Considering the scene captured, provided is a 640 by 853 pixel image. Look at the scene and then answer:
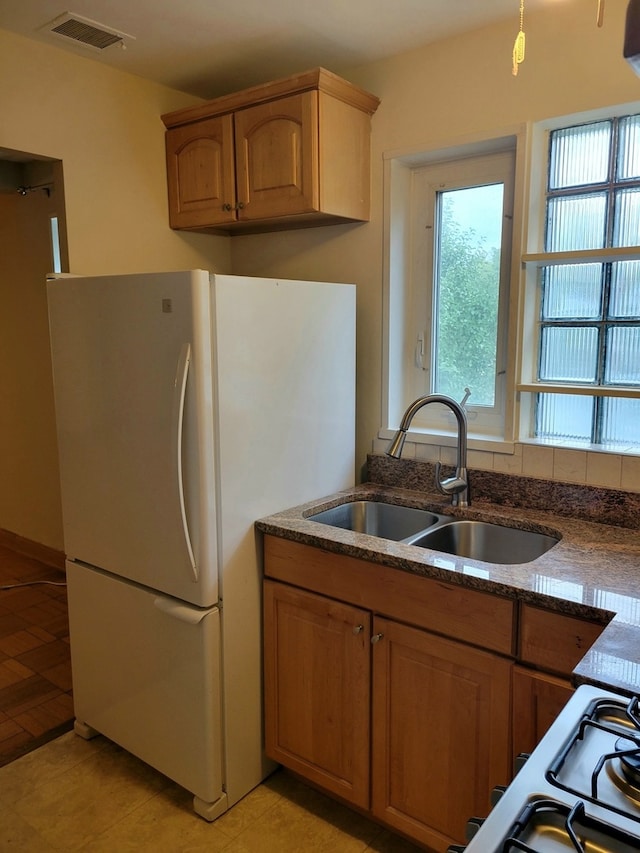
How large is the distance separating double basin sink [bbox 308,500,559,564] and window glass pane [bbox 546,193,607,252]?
94 centimetres

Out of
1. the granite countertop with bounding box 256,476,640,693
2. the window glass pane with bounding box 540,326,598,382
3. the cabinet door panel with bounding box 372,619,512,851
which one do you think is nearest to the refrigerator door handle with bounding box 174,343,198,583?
the granite countertop with bounding box 256,476,640,693

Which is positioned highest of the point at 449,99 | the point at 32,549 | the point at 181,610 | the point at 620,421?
the point at 449,99

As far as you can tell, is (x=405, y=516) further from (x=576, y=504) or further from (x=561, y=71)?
(x=561, y=71)

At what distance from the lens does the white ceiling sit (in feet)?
6.51

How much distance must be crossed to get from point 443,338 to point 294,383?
0.69m

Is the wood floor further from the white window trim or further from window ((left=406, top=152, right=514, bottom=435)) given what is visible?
window ((left=406, top=152, right=514, bottom=435))

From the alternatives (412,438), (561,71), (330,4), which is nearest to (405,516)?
(412,438)

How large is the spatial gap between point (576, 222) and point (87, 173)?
5.76 ft

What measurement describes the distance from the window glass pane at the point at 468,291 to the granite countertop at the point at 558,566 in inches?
18.7

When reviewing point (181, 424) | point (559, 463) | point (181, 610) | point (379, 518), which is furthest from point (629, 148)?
point (181, 610)

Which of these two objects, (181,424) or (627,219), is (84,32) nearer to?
(181,424)

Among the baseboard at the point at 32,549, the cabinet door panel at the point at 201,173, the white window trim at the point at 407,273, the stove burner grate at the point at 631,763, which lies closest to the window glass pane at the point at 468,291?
the white window trim at the point at 407,273

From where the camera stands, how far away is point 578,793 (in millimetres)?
845

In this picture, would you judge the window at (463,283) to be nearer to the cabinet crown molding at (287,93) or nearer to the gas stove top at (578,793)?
the cabinet crown molding at (287,93)
